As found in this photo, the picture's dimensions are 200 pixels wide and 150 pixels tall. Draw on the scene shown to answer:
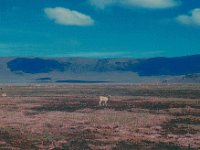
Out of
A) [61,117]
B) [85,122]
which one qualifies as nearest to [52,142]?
[85,122]

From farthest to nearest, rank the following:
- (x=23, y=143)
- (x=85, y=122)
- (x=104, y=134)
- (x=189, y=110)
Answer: (x=189, y=110)
(x=85, y=122)
(x=104, y=134)
(x=23, y=143)

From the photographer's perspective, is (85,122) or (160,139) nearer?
(160,139)

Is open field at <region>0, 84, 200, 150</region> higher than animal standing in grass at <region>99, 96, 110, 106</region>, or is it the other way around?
animal standing in grass at <region>99, 96, 110, 106</region>

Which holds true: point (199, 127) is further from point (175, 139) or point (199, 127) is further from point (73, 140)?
point (73, 140)

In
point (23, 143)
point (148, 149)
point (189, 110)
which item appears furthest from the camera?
point (189, 110)

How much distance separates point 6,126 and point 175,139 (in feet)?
49.5

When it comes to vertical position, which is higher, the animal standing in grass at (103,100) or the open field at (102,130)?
the animal standing in grass at (103,100)

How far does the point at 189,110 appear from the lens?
2103 inches

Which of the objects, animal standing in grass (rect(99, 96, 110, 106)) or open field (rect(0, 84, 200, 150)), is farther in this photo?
animal standing in grass (rect(99, 96, 110, 106))

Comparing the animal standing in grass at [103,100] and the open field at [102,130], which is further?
the animal standing in grass at [103,100]

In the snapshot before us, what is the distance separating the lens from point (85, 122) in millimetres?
41938

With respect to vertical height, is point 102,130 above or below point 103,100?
below

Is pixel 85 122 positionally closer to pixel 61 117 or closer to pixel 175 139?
pixel 61 117

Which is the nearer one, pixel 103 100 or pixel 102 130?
pixel 102 130
